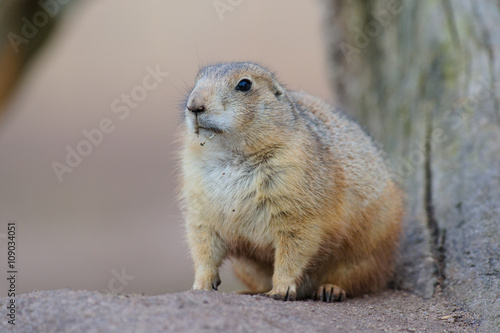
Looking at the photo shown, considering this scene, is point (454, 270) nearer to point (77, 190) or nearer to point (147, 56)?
point (77, 190)

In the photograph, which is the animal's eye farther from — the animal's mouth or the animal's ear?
the animal's mouth

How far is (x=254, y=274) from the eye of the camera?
20.8 feet

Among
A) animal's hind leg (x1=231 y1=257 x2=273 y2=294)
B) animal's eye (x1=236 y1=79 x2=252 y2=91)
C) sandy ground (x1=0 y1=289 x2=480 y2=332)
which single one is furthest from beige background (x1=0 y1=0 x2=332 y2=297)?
sandy ground (x1=0 y1=289 x2=480 y2=332)

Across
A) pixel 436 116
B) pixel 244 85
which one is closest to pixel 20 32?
pixel 244 85

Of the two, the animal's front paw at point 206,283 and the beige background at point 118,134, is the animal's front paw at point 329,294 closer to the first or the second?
the animal's front paw at point 206,283

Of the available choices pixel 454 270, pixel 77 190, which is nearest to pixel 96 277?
pixel 77 190

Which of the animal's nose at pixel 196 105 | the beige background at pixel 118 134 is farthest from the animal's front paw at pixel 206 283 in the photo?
the beige background at pixel 118 134

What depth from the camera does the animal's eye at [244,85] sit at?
555cm

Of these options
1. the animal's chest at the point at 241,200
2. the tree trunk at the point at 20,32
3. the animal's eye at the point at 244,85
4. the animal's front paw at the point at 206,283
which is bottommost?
the animal's front paw at the point at 206,283

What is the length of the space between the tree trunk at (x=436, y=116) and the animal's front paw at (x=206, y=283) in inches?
86.3

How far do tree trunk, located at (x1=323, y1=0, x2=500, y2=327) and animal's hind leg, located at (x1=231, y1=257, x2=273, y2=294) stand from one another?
5.09ft

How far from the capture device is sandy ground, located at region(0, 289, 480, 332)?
3703mm

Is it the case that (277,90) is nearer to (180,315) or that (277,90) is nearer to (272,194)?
(272,194)

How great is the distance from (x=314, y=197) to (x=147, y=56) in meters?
13.3
